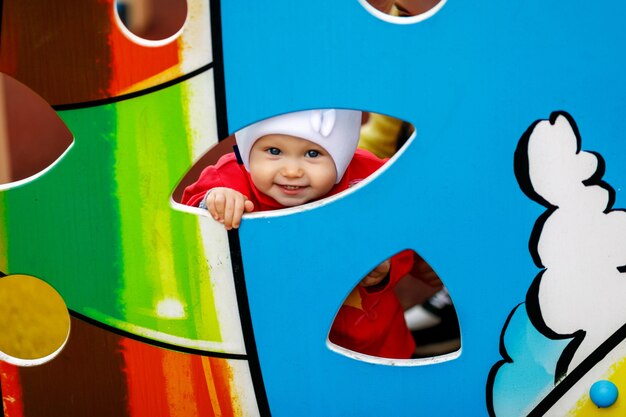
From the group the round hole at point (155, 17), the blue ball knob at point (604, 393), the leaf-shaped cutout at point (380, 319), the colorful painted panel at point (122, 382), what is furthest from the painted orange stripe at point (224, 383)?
the round hole at point (155, 17)

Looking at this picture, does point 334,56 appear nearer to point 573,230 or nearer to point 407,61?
point 407,61

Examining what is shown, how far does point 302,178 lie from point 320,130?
68 millimetres

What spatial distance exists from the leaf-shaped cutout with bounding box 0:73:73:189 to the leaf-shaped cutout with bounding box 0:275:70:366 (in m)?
1.15

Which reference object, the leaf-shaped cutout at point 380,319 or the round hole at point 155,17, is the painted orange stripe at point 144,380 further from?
the round hole at point 155,17

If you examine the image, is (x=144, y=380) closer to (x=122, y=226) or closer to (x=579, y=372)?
(x=122, y=226)

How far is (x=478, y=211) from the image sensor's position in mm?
880

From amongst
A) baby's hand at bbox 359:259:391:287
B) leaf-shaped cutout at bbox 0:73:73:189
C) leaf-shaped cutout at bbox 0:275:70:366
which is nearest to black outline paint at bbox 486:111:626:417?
baby's hand at bbox 359:259:391:287

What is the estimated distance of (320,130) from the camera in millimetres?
1001

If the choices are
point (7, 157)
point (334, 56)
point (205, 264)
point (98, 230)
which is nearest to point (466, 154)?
point (334, 56)

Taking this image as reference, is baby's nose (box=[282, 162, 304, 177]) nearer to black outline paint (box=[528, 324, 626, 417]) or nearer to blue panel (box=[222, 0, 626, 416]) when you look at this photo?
blue panel (box=[222, 0, 626, 416])

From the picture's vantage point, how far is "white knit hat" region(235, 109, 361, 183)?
39.0 inches

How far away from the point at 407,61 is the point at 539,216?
0.23 m

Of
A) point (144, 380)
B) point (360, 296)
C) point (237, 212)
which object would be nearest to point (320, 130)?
point (237, 212)

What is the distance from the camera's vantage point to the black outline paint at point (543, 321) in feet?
2.83
